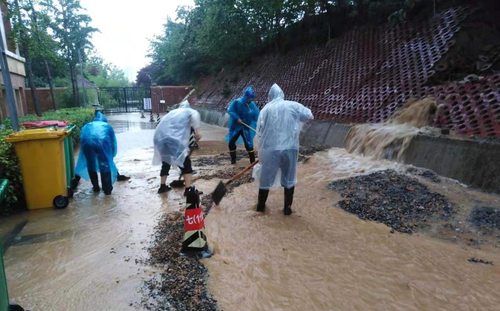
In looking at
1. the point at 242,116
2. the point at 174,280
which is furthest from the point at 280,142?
the point at 242,116

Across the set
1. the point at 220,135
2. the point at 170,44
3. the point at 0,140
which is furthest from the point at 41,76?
the point at 0,140

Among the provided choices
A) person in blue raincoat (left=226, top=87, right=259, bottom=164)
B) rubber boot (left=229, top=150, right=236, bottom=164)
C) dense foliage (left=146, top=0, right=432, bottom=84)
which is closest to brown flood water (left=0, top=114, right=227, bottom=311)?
rubber boot (left=229, top=150, right=236, bottom=164)

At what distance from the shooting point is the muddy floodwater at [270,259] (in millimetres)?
2744

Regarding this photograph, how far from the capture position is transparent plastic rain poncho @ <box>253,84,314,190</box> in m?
4.34

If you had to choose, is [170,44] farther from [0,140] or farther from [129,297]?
[129,297]

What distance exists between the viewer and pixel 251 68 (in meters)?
18.2

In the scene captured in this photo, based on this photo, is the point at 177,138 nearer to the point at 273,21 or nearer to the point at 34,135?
the point at 34,135

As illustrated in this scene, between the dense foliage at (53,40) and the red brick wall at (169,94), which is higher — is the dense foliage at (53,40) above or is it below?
above

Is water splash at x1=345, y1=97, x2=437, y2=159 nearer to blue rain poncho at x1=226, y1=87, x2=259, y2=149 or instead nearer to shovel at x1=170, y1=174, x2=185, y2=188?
blue rain poncho at x1=226, y1=87, x2=259, y2=149

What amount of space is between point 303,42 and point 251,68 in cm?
453

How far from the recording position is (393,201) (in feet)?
15.1

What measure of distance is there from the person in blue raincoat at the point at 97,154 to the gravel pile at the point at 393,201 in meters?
3.74

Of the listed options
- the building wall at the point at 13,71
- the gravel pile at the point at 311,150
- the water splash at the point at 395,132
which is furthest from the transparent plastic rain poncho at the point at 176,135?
the building wall at the point at 13,71

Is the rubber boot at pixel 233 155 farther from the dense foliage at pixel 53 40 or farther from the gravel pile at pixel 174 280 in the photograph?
the dense foliage at pixel 53 40
